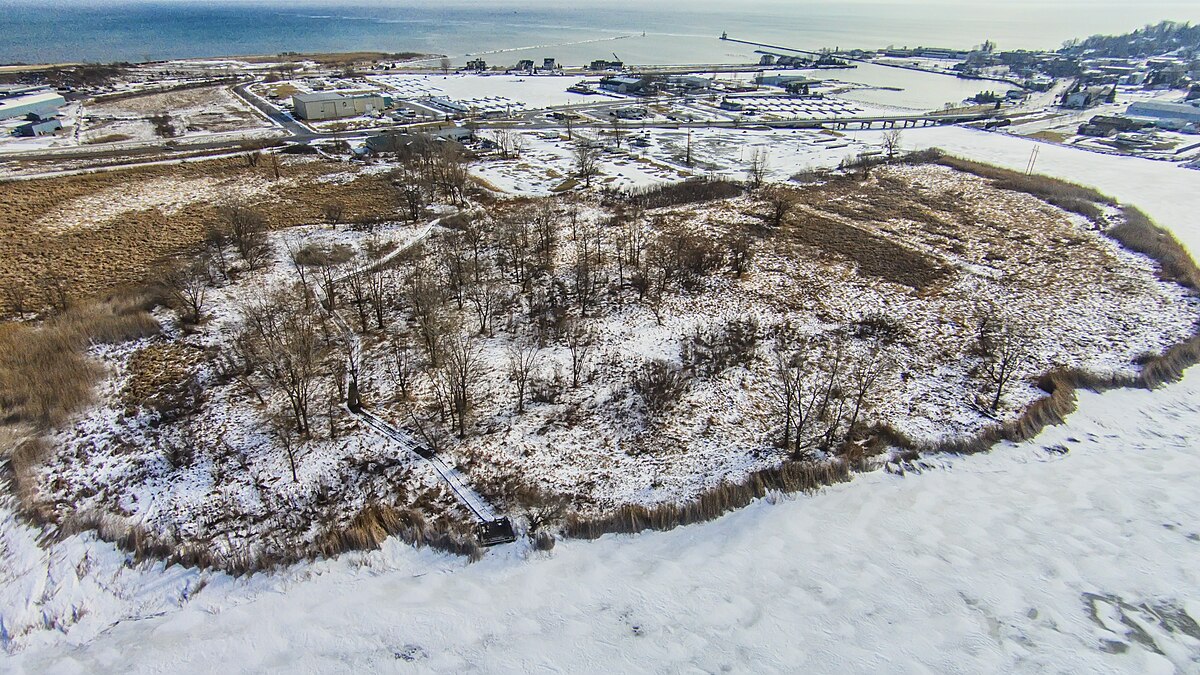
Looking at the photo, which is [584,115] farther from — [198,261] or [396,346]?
[396,346]

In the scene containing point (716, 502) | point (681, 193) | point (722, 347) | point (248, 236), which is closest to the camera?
point (716, 502)

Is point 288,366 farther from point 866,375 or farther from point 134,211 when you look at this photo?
point 134,211

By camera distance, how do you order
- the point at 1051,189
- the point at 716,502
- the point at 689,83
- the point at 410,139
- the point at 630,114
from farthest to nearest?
the point at 689,83, the point at 630,114, the point at 410,139, the point at 1051,189, the point at 716,502

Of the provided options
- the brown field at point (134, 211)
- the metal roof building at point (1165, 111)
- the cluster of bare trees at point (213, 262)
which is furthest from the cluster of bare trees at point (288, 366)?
the metal roof building at point (1165, 111)

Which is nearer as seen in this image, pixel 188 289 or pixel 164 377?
pixel 164 377

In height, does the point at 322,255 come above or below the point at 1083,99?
below

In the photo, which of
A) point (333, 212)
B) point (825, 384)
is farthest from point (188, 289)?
point (825, 384)
